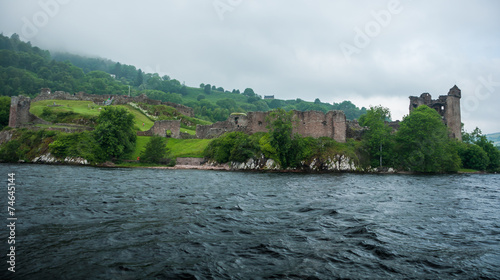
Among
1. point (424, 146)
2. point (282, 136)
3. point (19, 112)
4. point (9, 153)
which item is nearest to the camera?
point (9, 153)

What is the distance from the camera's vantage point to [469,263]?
7.46 metres

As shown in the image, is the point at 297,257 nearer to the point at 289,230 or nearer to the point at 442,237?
the point at 289,230

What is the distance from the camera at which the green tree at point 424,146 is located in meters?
46.2

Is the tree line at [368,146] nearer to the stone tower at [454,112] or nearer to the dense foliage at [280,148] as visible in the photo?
the dense foliage at [280,148]

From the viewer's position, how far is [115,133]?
1785 inches

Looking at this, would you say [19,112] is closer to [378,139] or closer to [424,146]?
[378,139]

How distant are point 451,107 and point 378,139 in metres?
32.5

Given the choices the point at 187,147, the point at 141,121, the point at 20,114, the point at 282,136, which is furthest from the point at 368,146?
the point at 20,114

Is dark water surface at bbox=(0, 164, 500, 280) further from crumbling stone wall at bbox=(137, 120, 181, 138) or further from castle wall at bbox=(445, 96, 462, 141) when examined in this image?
castle wall at bbox=(445, 96, 462, 141)

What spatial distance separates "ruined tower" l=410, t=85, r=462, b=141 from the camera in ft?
220

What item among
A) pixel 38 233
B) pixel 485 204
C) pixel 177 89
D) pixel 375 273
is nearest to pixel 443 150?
pixel 485 204

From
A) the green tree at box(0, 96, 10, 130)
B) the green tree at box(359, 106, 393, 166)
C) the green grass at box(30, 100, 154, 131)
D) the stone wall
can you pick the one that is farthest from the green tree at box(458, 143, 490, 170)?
the green tree at box(0, 96, 10, 130)

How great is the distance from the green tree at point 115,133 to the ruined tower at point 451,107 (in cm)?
6046

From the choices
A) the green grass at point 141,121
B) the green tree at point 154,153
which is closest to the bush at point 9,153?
the green tree at point 154,153
